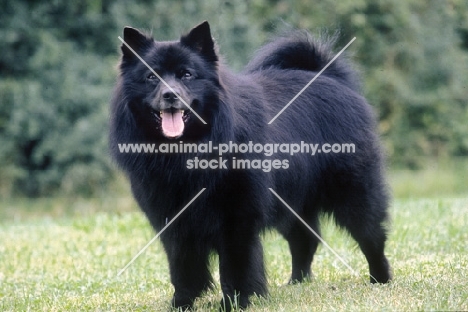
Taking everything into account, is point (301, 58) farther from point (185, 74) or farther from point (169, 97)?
point (169, 97)

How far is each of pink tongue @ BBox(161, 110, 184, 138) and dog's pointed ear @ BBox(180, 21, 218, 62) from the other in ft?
1.62

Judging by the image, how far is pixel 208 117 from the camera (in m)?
4.06

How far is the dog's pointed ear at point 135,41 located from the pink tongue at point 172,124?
520 millimetres

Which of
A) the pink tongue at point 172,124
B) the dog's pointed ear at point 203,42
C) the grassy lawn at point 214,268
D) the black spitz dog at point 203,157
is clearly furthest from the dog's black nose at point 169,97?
the grassy lawn at point 214,268

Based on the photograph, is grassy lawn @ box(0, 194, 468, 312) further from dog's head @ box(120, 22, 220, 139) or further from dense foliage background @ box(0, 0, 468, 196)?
dense foliage background @ box(0, 0, 468, 196)

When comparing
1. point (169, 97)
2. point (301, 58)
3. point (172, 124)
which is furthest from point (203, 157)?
point (301, 58)

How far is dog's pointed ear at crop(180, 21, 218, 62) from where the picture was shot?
414cm

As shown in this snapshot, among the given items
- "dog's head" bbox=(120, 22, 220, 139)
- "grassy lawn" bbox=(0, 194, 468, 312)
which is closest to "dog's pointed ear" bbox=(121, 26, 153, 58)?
"dog's head" bbox=(120, 22, 220, 139)

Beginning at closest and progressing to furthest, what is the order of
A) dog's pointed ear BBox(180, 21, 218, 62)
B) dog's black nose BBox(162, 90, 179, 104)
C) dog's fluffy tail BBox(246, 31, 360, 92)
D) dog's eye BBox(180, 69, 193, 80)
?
1. dog's black nose BBox(162, 90, 179, 104)
2. dog's eye BBox(180, 69, 193, 80)
3. dog's pointed ear BBox(180, 21, 218, 62)
4. dog's fluffy tail BBox(246, 31, 360, 92)

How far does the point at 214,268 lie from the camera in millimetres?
4867

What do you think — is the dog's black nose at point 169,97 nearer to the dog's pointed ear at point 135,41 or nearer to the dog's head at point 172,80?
the dog's head at point 172,80

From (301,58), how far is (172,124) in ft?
5.83

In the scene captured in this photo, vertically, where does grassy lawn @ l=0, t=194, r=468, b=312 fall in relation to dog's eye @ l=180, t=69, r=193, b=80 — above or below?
below

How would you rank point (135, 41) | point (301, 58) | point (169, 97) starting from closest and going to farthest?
point (169, 97) < point (135, 41) < point (301, 58)
